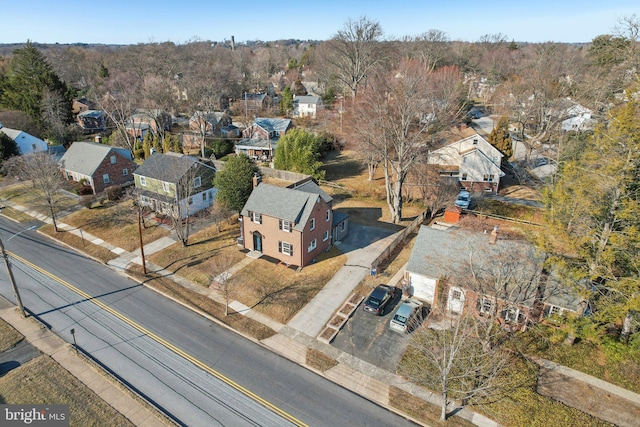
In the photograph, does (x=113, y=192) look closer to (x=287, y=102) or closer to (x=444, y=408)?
(x=444, y=408)

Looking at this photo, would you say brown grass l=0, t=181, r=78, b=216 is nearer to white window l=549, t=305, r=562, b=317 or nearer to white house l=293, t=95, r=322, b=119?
white window l=549, t=305, r=562, b=317

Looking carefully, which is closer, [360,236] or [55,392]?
[55,392]

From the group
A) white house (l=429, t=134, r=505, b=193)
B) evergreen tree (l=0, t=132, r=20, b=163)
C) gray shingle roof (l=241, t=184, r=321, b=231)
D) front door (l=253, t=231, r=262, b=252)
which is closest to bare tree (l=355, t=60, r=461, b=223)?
white house (l=429, t=134, r=505, b=193)

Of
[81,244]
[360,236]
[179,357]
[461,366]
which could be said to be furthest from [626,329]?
[81,244]

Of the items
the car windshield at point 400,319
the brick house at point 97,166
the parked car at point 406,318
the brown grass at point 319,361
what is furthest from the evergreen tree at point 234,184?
the car windshield at point 400,319

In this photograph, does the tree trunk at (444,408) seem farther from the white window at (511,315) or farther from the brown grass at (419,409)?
the white window at (511,315)

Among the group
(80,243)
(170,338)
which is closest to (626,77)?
(170,338)

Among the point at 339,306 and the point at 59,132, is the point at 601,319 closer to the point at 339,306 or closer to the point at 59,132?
the point at 339,306
